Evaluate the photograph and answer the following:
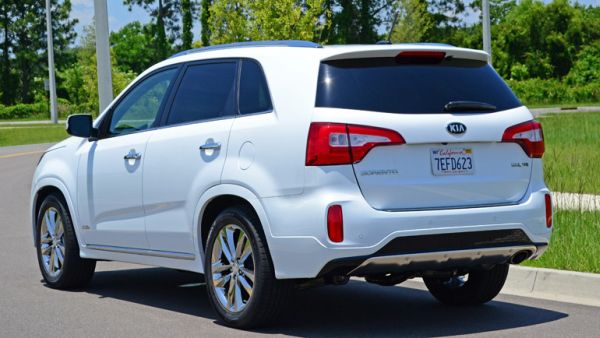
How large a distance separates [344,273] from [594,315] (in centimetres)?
190

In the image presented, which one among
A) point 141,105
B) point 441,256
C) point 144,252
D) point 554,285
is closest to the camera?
point 441,256

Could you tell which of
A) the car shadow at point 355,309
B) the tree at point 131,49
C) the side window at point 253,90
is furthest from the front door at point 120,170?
the tree at point 131,49

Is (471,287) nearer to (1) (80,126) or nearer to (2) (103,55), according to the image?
(1) (80,126)

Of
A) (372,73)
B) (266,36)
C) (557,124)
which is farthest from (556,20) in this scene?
(372,73)

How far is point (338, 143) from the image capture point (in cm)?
693

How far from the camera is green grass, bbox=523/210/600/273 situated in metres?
9.11

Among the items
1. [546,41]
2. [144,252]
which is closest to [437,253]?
[144,252]

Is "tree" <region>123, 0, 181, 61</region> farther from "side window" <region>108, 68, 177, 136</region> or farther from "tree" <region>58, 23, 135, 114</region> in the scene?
"side window" <region>108, 68, 177, 136</region>

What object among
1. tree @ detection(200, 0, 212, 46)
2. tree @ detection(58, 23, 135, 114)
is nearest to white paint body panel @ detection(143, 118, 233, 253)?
tree @ detection(58, 23, 135, 114)

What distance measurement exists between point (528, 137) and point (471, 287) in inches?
52.8

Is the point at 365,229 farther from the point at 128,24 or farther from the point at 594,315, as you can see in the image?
the point at 128,24

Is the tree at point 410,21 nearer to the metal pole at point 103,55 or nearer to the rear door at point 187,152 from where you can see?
the metal pole at point 103,55

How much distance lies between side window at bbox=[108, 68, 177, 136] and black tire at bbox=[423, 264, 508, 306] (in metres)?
2.37

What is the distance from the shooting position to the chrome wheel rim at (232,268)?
7467 mm
